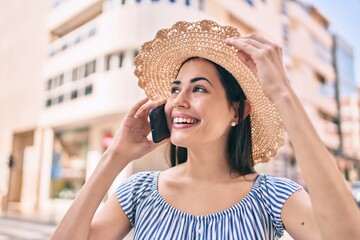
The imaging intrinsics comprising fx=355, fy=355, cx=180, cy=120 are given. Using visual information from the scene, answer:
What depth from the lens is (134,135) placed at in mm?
1022

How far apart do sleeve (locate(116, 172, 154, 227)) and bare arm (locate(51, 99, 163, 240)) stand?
0.05 ft

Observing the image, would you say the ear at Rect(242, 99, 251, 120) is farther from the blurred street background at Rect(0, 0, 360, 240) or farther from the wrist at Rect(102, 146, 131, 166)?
the blurred street background at Rect(0, 0, 360, 240)

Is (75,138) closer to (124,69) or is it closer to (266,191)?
(124,69)

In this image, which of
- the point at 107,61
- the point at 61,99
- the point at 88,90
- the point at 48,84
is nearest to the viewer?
the point at 107,61

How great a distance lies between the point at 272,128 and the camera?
1014 millimetres

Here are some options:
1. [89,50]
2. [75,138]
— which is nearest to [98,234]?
[89,50]

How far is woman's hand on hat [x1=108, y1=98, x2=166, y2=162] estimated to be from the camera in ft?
3.21

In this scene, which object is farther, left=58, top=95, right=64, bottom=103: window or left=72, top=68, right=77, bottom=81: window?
left=58, top=95, right=64, bottom=103: window

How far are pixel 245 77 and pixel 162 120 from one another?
26 cm

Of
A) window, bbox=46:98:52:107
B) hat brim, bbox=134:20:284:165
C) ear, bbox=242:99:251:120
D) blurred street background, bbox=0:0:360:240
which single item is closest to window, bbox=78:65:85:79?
blurred street background, bbox=0:0:360:240

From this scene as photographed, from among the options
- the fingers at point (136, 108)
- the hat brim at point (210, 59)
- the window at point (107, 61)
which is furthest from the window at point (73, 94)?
the fingers at point (136, 108)

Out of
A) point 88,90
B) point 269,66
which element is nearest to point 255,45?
point 269,66

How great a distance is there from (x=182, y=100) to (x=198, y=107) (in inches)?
1.8

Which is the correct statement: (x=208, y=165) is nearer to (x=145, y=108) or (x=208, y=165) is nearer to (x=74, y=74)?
(x=145, y=108)
